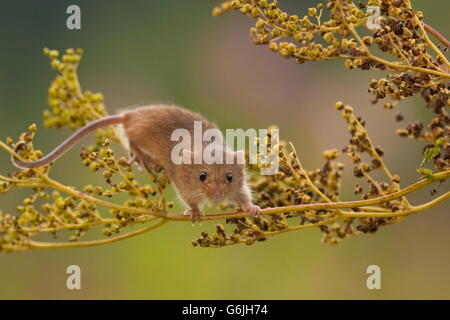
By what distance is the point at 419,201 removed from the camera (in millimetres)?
8047

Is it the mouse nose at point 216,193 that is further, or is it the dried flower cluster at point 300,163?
the mouse nose at point 216,193

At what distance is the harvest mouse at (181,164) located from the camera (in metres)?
3.97

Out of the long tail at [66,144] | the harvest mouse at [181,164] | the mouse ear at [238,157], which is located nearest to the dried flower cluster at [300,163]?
the long tail at [66,144]

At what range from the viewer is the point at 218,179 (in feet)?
13.2

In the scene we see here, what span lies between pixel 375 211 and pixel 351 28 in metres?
0.70

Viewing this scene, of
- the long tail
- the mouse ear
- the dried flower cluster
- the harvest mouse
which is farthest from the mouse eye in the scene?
the dried flower cluster

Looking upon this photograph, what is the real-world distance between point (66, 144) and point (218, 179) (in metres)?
1.07

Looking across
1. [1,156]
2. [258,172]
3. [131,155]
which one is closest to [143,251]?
[1,156]

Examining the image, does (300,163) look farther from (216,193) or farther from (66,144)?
(216,193)

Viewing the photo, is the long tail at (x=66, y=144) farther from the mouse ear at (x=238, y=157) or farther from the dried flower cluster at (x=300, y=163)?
the mouse ear at (x=238, y=157)

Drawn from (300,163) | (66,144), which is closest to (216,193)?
(66,144)

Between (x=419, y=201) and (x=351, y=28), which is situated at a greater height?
(x=419, y=201)

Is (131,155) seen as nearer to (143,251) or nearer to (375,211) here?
(375,211)

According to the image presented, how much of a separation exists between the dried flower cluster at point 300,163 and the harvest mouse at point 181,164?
701 mm
